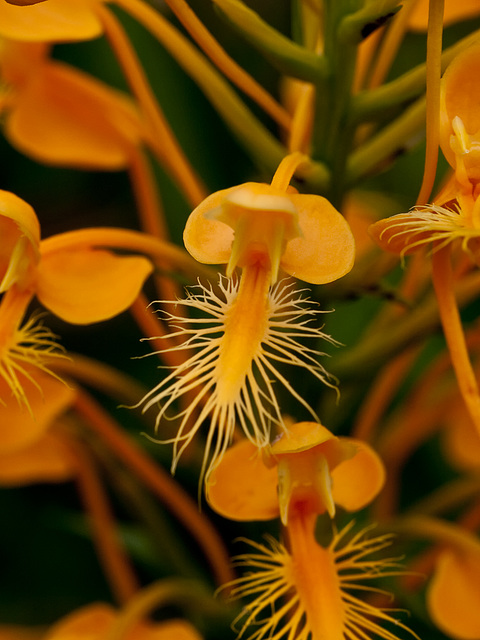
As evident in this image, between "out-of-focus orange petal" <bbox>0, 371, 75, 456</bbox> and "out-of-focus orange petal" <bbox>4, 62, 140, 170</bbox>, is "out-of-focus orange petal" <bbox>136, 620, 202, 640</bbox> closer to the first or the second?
"out-of-focus orange petal" <bbox>0, 371, 75, 456</bbox>

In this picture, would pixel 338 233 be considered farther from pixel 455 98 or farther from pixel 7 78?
pixel 7 78

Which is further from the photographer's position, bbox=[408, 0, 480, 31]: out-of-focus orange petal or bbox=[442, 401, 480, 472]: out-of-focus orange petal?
bbox=[442, 401, 480, 472]: out-of-focus orange petal

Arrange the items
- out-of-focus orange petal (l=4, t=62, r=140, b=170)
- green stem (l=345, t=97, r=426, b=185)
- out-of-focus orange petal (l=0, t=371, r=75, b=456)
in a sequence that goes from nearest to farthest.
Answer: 1. green stem (l=345, t=97, r=426, b=185)
2. out-of-focus orange petal (l=0, t=371, r=75, b=456)
3. out-of-focus orange petal (l=4, t=62, r=140, b=170)

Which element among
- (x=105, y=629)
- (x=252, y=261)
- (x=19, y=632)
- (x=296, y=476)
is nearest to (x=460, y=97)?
(x=252, y=261)

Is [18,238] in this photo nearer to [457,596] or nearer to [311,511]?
[311,511]

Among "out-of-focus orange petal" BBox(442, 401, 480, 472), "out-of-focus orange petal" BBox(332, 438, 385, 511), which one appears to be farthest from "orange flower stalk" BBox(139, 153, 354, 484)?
"out-of-focus orange petal" BBox(442, 401, 480, 472)

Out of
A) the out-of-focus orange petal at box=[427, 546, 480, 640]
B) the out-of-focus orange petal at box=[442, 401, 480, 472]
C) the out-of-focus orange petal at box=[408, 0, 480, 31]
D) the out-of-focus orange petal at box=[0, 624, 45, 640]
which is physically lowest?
the out-of-focus orange petal at box=[0, 624, 45, 640]

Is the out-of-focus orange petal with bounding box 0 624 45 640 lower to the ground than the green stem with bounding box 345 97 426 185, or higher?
lower

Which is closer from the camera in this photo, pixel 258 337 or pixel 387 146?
pixel 258 337
